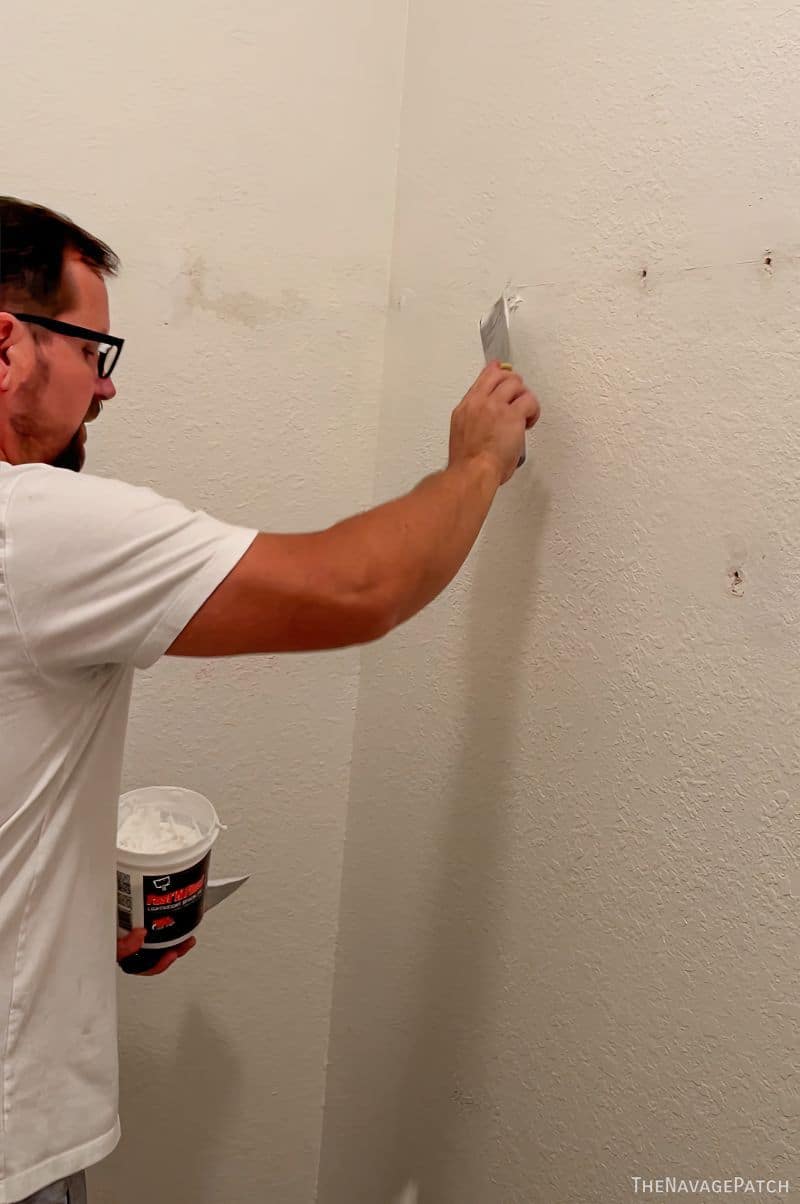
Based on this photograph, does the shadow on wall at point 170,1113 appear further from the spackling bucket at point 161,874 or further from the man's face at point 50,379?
the man's face at point 50,379

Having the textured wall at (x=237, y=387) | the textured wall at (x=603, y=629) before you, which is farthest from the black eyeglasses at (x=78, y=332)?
the textured wall at (x=603, y=629)

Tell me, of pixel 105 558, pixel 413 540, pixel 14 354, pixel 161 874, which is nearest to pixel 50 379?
pixel 14 354

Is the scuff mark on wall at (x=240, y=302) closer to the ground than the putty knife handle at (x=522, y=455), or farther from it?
farther from it

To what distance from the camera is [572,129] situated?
80 cm

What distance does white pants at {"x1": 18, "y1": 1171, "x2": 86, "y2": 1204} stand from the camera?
0.74 metres

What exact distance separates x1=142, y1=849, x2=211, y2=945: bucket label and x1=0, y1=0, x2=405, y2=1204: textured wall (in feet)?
0.90

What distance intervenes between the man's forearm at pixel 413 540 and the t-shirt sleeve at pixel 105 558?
83 mm

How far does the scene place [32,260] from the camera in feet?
2.29

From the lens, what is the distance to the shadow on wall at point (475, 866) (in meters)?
0.89

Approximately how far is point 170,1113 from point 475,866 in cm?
63

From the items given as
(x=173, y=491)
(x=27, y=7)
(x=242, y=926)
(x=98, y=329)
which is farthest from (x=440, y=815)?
(x=27, y=7)

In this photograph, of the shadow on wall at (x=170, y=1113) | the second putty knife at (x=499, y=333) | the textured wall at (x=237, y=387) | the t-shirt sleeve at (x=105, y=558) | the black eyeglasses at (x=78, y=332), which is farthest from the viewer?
the shadow on wall at (x=170, y=1113)

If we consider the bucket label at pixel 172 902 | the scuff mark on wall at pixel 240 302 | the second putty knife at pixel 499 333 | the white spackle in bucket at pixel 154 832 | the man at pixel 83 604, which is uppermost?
the scuff mark on wall at pixel 240 302

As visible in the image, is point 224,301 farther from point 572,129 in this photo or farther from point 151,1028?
point 151,1028
